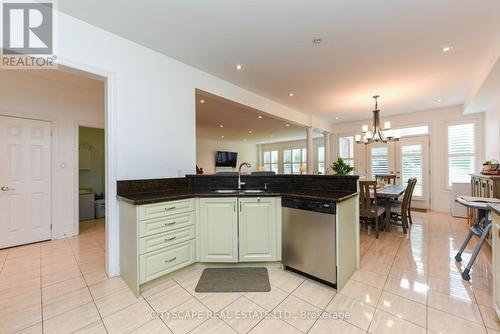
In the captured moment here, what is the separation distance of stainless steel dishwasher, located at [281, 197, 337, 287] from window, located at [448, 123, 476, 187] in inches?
209

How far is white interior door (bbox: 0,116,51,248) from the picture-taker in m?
3.04

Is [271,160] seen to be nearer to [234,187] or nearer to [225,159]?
[225,159]

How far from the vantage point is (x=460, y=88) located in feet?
13.0

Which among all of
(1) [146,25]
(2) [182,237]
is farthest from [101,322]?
(1) [146,25]

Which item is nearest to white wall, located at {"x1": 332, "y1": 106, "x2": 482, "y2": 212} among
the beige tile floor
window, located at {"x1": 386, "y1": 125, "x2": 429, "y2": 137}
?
Answer: window, located at {"x1": 386, "y1": 125, "x2": 429, "y2": 137}

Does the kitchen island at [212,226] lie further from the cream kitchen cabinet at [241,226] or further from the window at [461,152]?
the window at [461,152]

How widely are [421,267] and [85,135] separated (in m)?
7.00

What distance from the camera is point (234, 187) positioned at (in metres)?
2.93

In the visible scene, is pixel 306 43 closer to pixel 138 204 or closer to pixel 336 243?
pixel 336 243

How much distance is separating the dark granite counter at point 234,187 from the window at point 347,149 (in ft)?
15.9

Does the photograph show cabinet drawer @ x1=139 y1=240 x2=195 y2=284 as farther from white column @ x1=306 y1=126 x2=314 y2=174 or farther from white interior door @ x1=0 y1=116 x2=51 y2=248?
white column @ x1=306 y1=126 x2=314 y2=174

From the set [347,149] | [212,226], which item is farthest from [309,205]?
[347,149]

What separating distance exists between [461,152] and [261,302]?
6.15 metres

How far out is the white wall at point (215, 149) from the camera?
9.38 meters
